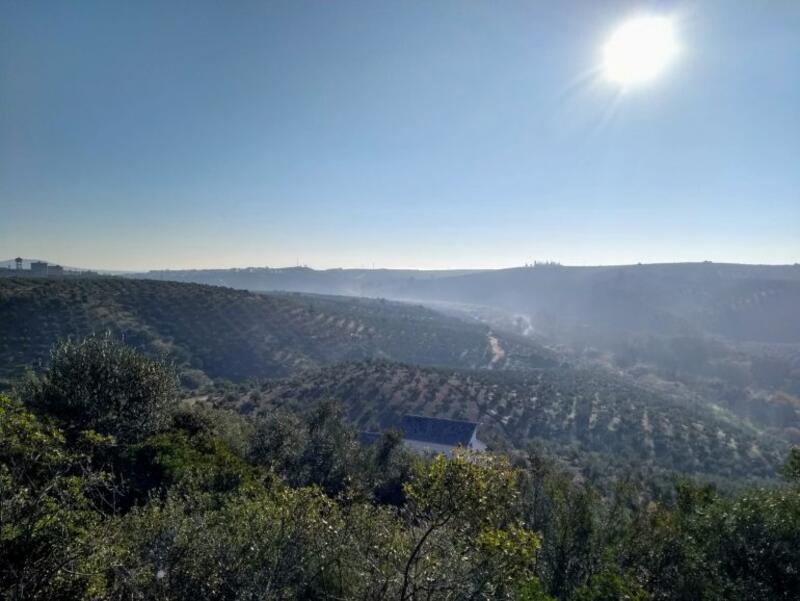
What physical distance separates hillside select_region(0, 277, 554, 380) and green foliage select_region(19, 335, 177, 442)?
86.5 ft

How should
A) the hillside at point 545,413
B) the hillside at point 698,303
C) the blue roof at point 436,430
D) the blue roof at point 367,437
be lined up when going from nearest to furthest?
the blue roof at point 367,437 < the blue roof at point 436,430 < the hillside at point 545,413 < the hillside at point 698,303

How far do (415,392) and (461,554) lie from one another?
174ft

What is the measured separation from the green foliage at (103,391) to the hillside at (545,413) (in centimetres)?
2824

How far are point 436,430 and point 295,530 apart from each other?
4160cm

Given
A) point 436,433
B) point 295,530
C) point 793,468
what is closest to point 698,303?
point 436,433

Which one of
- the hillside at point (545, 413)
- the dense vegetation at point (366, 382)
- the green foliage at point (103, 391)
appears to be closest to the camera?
the green foliage at point (103, 391)

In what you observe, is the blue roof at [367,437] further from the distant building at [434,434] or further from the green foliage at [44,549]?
the green foliage at [44,549]

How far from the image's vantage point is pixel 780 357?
11006cm

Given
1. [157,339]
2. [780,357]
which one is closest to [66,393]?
[157,339]

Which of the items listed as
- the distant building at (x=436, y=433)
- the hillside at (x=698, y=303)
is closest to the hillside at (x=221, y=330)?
the distant building at (x=436, y=433)

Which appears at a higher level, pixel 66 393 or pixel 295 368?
pixel 66 393

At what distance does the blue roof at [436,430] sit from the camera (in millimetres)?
47109

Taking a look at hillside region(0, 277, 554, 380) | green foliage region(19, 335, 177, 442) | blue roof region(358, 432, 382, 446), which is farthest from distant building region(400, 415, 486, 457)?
green foliage region(19, 335, 177, 442)

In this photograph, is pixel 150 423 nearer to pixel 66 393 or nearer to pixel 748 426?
pixel 66 393
